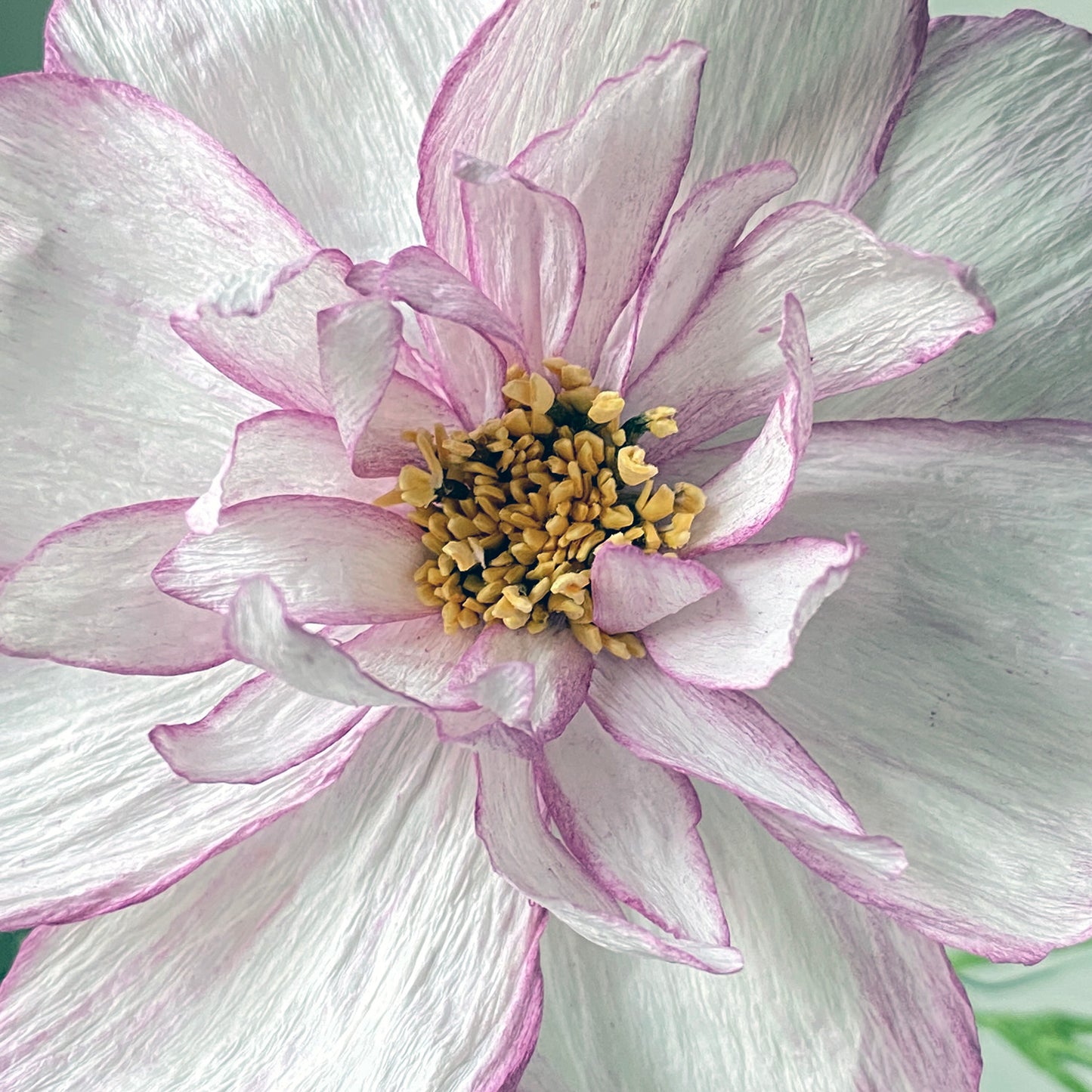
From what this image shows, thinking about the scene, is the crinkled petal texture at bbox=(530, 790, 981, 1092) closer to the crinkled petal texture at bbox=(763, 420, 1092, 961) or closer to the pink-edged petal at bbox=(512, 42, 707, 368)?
the crinkled petal texture at bbox=(763, 420, 1092, 961)

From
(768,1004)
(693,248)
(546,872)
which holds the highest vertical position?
(693,248)

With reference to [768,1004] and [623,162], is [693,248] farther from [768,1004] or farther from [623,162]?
[768,1004]

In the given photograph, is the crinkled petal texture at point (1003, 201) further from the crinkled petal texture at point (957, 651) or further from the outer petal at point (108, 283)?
the outer petal at point (108, 283)

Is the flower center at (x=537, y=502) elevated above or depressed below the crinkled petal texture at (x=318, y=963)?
above

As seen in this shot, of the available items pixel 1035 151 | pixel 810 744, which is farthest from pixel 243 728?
pixel 1035 151

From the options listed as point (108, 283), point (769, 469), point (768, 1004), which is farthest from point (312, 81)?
point (768, 1004)

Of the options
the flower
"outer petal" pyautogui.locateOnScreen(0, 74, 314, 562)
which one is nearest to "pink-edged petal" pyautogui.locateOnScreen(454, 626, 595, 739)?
the flower

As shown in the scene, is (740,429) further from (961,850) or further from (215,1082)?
(215,1082)

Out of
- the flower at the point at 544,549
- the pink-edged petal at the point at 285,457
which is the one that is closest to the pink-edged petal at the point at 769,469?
the flower at the point at 544,549
